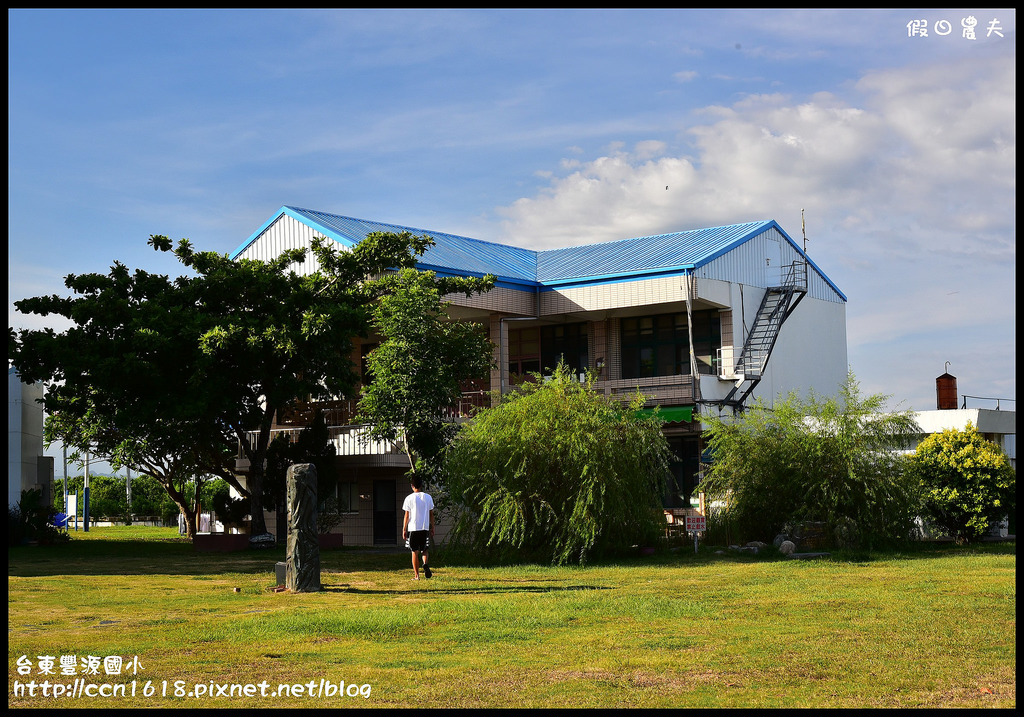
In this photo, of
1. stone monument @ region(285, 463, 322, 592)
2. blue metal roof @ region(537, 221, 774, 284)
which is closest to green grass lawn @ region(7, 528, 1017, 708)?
stone monument @ region(285, 463, 322, 592)

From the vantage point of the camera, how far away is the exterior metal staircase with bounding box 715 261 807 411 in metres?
34.4

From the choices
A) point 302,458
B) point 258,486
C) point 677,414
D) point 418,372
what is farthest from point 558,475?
point 677,414

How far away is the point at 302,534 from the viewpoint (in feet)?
53.6

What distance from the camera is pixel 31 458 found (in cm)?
4238

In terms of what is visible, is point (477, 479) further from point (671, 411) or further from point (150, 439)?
point (671, 411)

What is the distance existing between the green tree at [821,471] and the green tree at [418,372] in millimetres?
5853

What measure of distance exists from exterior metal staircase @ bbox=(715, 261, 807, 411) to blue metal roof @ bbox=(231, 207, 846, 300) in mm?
2086

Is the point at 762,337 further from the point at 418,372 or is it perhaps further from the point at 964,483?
the point at 418,372

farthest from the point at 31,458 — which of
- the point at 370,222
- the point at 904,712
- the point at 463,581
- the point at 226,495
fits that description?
the point at 904,712

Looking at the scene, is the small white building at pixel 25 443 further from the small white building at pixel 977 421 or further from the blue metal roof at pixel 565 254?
the small white building at pixel 977 421

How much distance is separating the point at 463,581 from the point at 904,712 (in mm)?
11136

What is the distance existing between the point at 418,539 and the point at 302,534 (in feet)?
8.42

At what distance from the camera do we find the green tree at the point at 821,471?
24047 mm

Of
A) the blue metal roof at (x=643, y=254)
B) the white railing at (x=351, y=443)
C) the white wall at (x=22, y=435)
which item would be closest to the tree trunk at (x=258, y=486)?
the white railing at (x=351, y=443)
